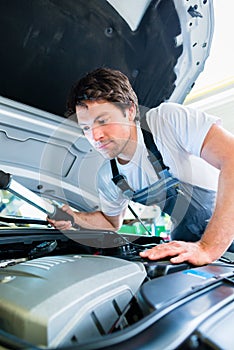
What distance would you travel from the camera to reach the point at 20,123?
139 cm

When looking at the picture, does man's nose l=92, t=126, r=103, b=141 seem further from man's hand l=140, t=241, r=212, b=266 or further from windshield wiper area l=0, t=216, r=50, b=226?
man's hand l=140, t=241, r=212, b=266

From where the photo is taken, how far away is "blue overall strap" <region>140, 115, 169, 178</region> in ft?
4.68

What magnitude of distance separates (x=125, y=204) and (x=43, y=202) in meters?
0.51

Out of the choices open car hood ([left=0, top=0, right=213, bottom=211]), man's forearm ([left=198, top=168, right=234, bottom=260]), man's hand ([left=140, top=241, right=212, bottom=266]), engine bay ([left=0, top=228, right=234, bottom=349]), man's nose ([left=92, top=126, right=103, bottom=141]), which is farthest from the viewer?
man's nose ([left=92, top=126, right=103, bottom=141])

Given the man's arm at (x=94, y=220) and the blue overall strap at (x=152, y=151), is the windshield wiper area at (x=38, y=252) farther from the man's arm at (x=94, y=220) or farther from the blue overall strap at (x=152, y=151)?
the blue overall strap at (x=152, y=151)

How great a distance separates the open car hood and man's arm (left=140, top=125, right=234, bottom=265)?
41cm


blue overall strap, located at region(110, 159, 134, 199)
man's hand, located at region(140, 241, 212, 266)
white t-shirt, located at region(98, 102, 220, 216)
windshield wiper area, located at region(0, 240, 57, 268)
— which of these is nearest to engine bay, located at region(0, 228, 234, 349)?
man's hand, located at region(140, 241, 212, 266)

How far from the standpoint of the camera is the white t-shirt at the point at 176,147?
128 cm

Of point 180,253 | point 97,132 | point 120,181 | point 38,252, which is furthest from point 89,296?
point 120,181

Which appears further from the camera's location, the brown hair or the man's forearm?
the brown hair

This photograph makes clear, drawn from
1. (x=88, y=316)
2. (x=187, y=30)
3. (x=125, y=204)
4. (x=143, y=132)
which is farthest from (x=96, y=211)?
(x=88, y=316)

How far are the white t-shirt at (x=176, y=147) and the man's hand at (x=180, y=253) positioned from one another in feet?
1.49

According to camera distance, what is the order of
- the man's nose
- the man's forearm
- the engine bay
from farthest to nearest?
the man's nose < the man's forearm < the engine bay

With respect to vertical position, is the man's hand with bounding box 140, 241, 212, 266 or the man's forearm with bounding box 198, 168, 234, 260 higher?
the man's forearm with bounding box 198, 168, 234, 260
